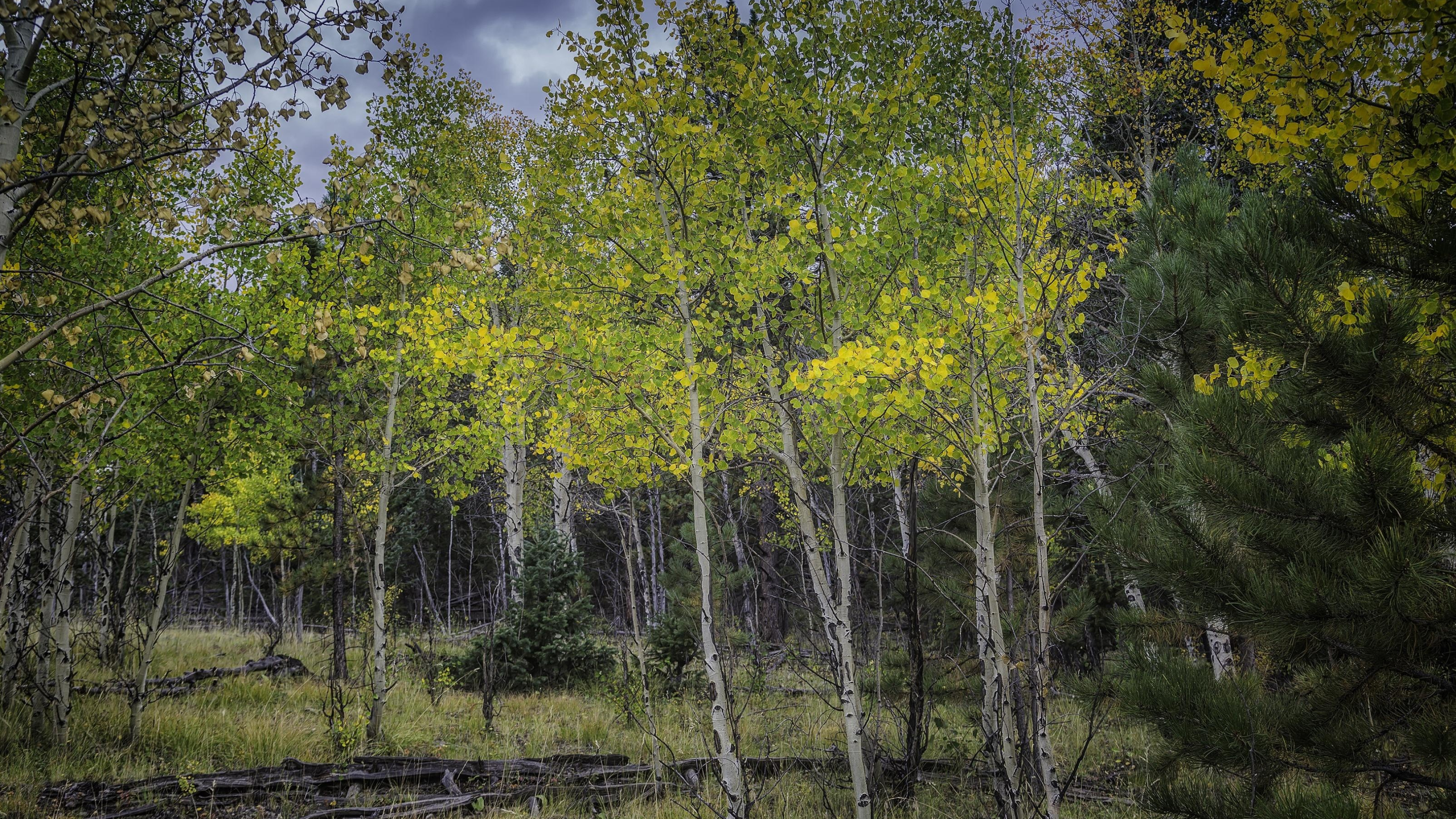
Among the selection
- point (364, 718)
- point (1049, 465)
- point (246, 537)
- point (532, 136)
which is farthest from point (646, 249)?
point (246, 537)

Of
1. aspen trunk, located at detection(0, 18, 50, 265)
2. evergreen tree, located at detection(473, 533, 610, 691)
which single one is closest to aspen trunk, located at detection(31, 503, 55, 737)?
evergreen tree, located at detection(473, 533, 610, 691)

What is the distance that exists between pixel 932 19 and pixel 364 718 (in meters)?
8.61

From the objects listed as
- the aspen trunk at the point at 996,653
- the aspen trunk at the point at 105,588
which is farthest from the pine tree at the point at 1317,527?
the aspen trunk at the point at 105,588

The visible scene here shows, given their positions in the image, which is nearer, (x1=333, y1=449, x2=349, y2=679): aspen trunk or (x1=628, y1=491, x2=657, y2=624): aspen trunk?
(x1=628, y1=491, x2=657, y2=624): aspen trunk

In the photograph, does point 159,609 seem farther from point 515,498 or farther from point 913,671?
point 913,671

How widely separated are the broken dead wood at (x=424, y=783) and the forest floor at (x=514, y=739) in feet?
0.55

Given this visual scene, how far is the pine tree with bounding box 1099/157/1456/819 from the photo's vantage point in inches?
101

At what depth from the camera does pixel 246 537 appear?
15547 millimetres

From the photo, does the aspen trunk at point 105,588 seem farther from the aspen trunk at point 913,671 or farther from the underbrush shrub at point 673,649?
the aspen trunk at point 913,671

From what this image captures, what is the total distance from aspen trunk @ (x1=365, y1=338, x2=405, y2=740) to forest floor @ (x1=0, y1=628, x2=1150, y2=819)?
0.75 feet

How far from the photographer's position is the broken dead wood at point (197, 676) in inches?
304

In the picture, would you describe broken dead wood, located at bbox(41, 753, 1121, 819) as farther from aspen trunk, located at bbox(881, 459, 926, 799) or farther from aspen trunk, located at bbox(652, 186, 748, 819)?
aspen trunk, located at bbox(652, 186, 748, 819)

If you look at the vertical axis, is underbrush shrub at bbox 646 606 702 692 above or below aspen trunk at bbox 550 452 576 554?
below

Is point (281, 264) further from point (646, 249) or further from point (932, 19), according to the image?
point (932, 19)
